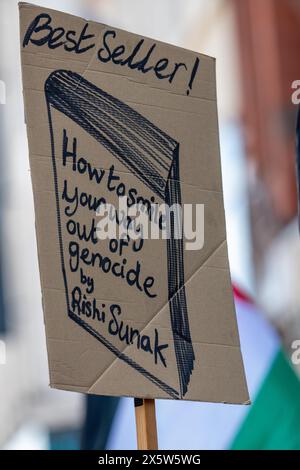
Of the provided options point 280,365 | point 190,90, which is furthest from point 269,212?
point 190,90

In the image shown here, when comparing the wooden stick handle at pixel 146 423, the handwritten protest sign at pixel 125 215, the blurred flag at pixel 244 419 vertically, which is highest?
the handwritten protest sign at pixel 125 215

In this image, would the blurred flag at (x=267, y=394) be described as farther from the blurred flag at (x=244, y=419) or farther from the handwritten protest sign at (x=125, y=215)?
the handwritten protest sign at (x=125, y=215)

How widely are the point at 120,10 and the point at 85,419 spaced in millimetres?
1511

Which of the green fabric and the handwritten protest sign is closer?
Result: the handwritten protest sign

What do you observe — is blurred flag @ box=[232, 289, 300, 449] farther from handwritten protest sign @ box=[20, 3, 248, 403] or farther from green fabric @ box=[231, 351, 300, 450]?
handwritten protest sign @ box=[20, 3, 248, 403]

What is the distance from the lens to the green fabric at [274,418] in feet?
10.5

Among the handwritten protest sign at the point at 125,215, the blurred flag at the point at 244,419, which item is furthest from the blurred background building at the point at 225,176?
the handwritten protest sign at the point at 125,215

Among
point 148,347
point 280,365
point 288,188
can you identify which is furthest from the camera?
point 288,188

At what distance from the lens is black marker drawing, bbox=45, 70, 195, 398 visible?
1.65 metres

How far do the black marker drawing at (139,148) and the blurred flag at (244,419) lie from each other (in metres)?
1.58

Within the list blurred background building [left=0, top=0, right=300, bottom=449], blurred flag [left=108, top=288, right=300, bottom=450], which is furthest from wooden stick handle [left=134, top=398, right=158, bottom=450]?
blurred background building [left=0, top=0, right=300, bottom=449]

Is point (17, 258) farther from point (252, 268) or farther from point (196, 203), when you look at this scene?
point (196, 203)

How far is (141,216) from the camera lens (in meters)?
1.68
